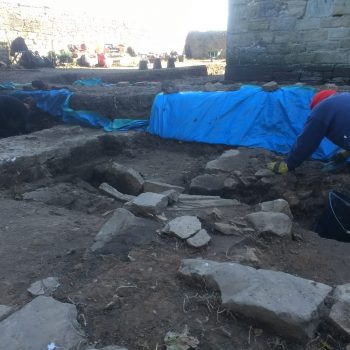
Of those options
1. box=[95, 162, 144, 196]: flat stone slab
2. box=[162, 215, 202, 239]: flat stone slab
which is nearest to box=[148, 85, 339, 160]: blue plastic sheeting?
box=[95, 162, 144, 196]: flat stone slab

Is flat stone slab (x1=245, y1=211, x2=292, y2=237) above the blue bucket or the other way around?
above

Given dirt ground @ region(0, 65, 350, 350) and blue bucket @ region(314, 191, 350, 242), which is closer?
dirt ground @ region(0, 65, 350, 350)

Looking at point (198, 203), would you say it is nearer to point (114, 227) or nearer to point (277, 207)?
point (277, 207)

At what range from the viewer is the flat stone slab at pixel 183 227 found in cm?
322

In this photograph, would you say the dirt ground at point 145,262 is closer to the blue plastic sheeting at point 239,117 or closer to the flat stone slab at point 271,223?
the flat stone slab at point 271,223

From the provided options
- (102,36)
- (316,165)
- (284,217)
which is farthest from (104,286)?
(102,36)

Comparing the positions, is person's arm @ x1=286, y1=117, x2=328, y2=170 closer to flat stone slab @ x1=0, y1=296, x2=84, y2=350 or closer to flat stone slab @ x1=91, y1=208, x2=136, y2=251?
flat stone slab @ x1=91, y1=208, x2=136, y2=251

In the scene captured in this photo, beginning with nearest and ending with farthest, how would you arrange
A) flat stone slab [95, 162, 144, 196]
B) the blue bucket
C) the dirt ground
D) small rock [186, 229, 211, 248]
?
1. the dirt ground
2. small rock [186, 229, 211, 248]
3. the blue bucket
4. flat stone slab [95, 162, 144, 196]

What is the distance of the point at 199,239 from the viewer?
3170 millimetres

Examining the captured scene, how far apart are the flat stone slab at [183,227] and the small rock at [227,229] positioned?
6.7 inches

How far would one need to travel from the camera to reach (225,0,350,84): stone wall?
7.28m

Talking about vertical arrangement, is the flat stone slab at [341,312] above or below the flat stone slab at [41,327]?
above

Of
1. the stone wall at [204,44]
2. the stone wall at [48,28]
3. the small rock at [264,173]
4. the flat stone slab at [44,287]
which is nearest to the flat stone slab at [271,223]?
the small rock at [264,173]

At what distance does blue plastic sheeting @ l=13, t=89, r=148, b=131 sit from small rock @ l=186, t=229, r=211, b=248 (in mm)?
4087
